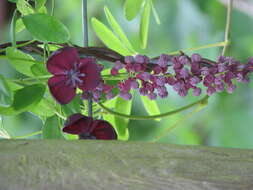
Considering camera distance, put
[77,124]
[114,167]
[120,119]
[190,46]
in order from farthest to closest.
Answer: [190,46] → [120,119] → [77,124] → [114,167]

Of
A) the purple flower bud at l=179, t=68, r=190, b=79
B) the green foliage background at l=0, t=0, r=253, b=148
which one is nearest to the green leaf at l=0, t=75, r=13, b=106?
the purple flower bud at l=179, t=68, r=190, b=79

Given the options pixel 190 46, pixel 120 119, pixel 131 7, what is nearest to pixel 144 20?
pixel 131 7

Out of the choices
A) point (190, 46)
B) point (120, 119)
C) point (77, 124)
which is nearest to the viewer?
point (77, 124)

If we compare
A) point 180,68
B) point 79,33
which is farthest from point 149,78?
point 79,33

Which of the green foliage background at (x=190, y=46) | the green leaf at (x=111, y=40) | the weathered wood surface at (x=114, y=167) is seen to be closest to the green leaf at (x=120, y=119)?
the green leaf at (x=111, y=40)

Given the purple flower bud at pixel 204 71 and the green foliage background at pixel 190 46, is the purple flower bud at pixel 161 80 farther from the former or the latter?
the green foliage background at pixel 190 46

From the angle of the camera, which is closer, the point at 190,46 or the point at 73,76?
the point at 73,76

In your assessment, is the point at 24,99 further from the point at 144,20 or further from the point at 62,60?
the point at 144,20
